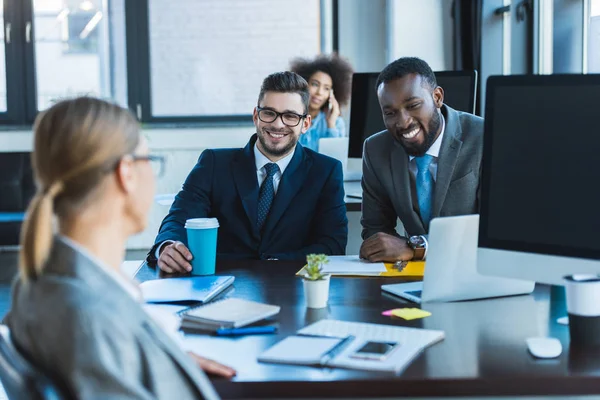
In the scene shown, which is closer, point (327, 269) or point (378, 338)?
point (378, 338)

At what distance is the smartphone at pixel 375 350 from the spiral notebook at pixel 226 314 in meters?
0.26

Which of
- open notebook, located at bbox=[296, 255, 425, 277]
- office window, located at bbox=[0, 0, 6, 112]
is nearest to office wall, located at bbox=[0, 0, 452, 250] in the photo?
office window, located at bbox=[0, 0, 6, 112]

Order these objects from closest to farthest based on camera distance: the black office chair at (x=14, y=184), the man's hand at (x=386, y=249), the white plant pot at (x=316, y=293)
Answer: the white plant pot at (x=316, y=293), the man's hand at (x=386, y=249), the black office chair at (x=14, y=184)

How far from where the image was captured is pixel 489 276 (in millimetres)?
1725

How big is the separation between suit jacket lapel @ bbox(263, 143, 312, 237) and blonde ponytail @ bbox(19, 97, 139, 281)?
1.49m

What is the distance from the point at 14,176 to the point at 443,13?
11.6ft

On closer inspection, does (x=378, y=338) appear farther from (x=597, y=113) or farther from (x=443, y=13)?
(x=443, y=13)

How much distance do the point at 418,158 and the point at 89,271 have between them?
1.59m

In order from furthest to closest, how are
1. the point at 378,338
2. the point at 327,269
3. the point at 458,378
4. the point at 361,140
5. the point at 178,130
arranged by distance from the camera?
the point at 178,130, the point at 361,140, the point at 327,269, the point at 378,338, the point at 458,378

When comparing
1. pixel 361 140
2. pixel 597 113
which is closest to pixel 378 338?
pixel 597 113

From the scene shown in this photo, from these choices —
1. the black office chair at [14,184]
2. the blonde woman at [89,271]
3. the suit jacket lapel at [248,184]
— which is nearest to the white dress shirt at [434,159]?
the suit jacket lapel at [248,184]

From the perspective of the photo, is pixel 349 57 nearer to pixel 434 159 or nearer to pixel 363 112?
pixel 363 112

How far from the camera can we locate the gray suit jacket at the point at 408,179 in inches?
92.9

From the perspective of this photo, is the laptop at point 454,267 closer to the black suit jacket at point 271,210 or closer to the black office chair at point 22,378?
the black suit jacket at point 271,210
